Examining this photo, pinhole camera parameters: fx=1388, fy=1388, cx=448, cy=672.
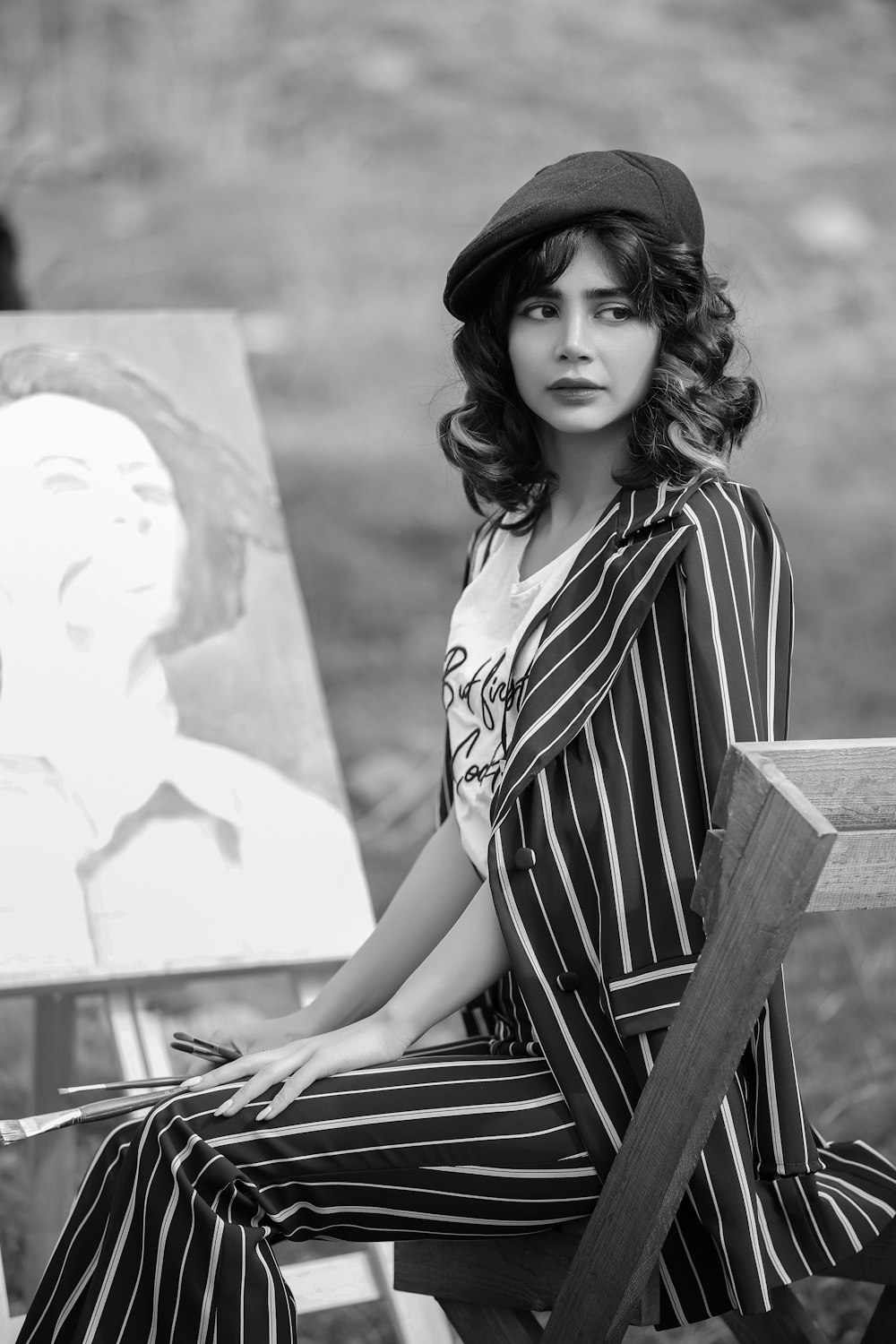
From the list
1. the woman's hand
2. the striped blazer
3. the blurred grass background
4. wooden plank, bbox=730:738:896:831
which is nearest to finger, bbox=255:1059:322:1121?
the woman's hand

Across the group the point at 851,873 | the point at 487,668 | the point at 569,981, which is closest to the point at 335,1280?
the point at 569,981

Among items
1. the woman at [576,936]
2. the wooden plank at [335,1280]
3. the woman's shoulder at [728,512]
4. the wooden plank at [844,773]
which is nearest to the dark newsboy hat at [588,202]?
the woman at [576,936]

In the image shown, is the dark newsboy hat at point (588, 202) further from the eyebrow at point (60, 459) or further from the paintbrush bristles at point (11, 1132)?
the paintbrush bristles at point (11, 1132)

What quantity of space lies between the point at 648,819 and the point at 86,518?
112 cm

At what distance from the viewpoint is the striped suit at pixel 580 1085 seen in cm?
135

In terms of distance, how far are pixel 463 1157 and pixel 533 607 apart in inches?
24.5

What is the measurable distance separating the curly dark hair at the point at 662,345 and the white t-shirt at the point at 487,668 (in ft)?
0.46

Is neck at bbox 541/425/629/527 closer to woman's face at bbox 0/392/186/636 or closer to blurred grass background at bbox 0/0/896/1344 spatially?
woman's face at bbox 0/392/186/636

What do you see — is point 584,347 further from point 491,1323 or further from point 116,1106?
point 491,1323

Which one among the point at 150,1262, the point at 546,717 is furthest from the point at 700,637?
the point at 150,1262

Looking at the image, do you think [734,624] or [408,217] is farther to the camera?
[408,217]

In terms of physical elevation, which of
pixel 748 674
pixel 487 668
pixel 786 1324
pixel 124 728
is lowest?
pixel 786 1324

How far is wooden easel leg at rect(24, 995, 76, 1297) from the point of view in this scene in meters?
2.21

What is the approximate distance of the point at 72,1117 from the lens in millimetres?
1473
